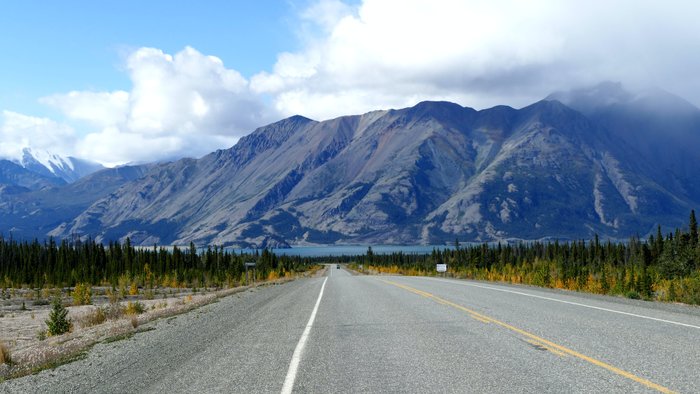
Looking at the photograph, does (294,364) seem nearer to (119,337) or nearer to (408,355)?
(408,355)

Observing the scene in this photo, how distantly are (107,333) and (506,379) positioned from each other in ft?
42.2

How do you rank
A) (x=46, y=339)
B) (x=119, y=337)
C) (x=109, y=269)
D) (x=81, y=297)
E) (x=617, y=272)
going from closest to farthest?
(x=119, y=337) < (x=46, y=339) < (x=617, y=272) < (x=81, y=297) < (x=109, y=269)

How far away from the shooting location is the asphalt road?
813cm

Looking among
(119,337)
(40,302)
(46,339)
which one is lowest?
(40,302)

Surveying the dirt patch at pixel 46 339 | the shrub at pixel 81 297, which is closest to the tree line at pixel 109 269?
the shrub at pixel 81 297

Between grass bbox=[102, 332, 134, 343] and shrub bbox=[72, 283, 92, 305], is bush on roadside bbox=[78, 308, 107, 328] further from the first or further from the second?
shrub bbox=[72, 283, 92, 305]

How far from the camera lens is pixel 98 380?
30.6 feet

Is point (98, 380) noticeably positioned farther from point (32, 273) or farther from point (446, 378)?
point (32, 273)

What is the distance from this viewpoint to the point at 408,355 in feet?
33.2

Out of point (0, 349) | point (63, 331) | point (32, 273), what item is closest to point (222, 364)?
point (0, 349)

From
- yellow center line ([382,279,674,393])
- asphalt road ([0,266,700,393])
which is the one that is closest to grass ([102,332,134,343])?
asphalt road ([0,266,700,393])

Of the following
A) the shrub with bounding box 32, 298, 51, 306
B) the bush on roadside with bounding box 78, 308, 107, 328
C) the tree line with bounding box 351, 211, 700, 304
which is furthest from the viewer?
the shrub with bounding box 32, 298, 51, 306

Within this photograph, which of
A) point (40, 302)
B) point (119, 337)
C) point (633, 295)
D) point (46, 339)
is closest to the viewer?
point (119, 337)

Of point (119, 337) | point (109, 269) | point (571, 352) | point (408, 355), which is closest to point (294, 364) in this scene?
point (408, 355)
